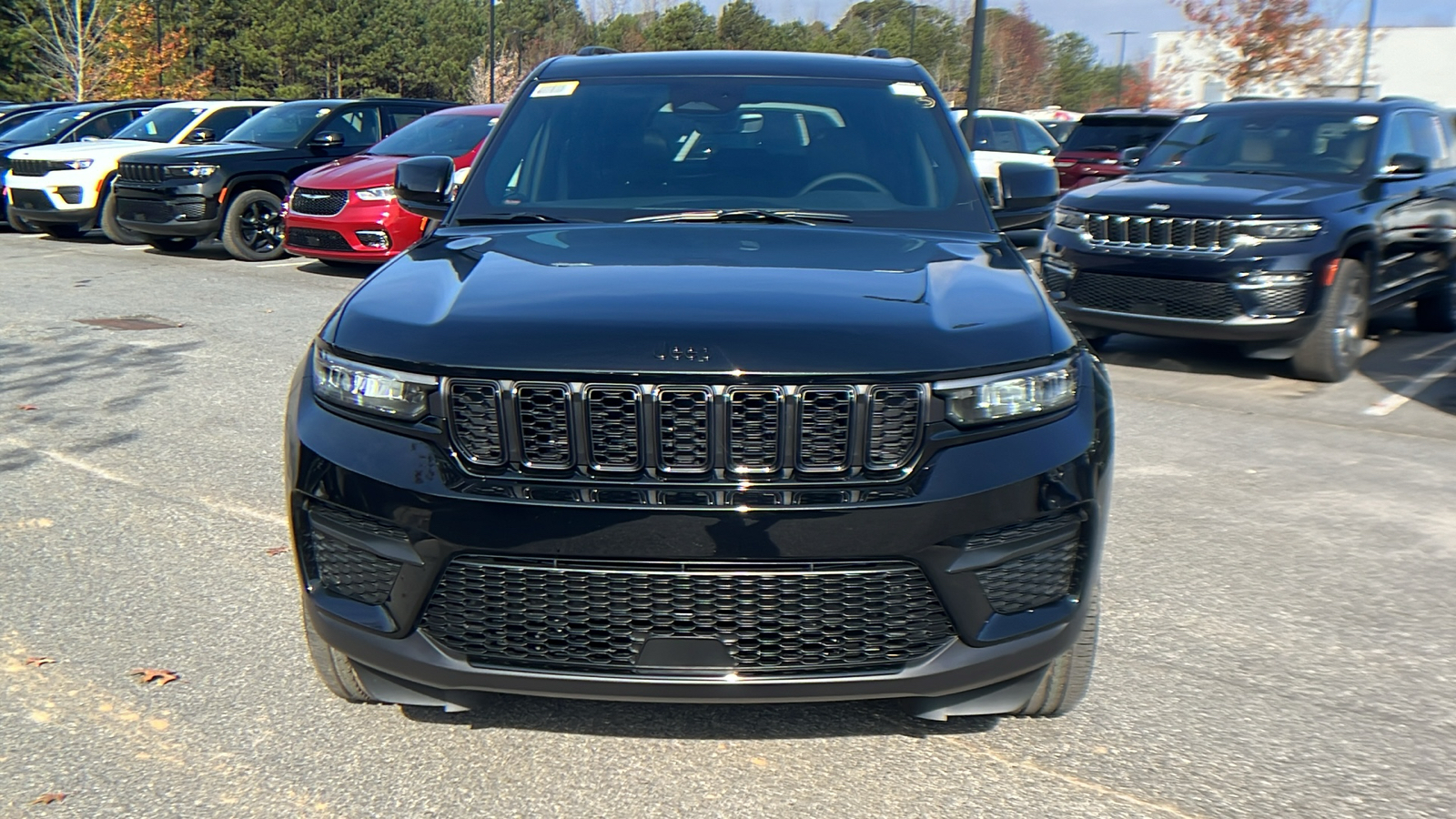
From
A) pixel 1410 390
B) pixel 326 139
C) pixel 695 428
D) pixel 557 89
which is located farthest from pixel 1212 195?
pixel 326 139

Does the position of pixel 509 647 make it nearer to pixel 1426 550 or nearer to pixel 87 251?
pixel 1426 550

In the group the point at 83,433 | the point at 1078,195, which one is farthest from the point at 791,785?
the point at 1078,195

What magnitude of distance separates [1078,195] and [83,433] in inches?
245

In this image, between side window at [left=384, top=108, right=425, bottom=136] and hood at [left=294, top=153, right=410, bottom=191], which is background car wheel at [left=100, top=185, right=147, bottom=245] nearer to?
side window at [left=384, top=108, right=425, bottom=136]

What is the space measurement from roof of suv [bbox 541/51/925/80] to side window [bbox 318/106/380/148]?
36.5ft

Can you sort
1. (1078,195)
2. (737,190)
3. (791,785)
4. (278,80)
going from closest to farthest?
(791,785) → (737,190) → (1078,195) → (278,80)

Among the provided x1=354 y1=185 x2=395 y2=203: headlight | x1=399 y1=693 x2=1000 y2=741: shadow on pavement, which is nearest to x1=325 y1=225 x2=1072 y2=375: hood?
x1=399 y1=693 x2=1000 y2=741: shadow on pavement

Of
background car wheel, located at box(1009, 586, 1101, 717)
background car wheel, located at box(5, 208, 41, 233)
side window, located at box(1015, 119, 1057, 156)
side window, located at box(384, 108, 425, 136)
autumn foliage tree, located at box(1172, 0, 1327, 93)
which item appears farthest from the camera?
autumn foliage tree, located at box(1172, 0, 1327, 93)

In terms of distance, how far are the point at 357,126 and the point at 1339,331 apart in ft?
36.0

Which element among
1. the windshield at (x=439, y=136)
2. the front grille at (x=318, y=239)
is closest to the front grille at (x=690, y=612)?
the front grille at (x=318, y=239)

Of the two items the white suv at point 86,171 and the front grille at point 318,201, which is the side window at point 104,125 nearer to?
the white suv at point 86,171

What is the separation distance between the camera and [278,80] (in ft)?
213

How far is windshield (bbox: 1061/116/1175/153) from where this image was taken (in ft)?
50.2

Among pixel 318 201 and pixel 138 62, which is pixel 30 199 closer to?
pixel 318 201
